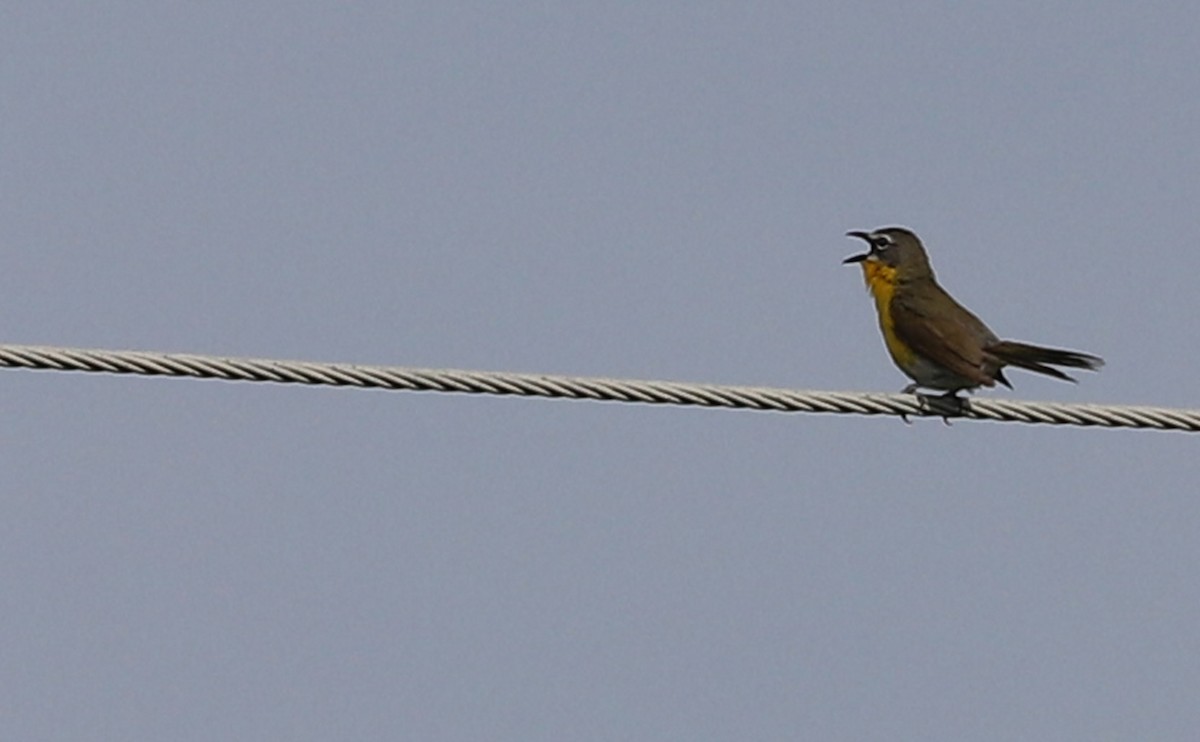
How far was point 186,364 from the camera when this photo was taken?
22.7 ft

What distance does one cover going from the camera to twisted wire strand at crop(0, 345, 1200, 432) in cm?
691

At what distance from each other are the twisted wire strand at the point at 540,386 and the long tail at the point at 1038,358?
7.41ft

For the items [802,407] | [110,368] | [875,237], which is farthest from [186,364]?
[875,237]

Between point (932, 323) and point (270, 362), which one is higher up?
point (932, 323)

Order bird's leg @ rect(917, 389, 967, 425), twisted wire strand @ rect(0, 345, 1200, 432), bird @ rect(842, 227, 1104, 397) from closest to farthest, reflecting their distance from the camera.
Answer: twisted wire strand @ rect(0, 345, 1200, 432) → bird's leg @ rect(917, 389, 967, 425) → bird @ rect(842, 227, 1104, 397)

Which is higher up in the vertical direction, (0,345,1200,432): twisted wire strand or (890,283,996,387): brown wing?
(890,283,996,387): brown wing

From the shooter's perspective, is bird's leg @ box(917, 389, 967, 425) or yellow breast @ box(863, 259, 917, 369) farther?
yellow breast @ box(863, 259, 917, 369)

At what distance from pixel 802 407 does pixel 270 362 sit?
5.68ft

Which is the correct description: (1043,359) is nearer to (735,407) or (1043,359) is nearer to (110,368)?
(735,407)

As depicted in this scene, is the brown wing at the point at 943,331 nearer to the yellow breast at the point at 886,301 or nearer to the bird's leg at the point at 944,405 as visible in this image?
the yellow breast at the point at 886,301

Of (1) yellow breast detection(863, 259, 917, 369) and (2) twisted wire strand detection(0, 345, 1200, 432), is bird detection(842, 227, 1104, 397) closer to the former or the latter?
(1) yellow breast detection(863, 259, 917, 369)

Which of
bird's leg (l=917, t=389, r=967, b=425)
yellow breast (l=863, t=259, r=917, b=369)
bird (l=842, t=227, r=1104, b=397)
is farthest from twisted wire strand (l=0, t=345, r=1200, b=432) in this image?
yellow breast (l=863, t=259, r=917, b=369)

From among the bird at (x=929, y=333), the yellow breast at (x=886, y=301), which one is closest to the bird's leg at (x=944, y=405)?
the bird at (x=929, y=333)

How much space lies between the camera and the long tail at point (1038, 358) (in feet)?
33.4
